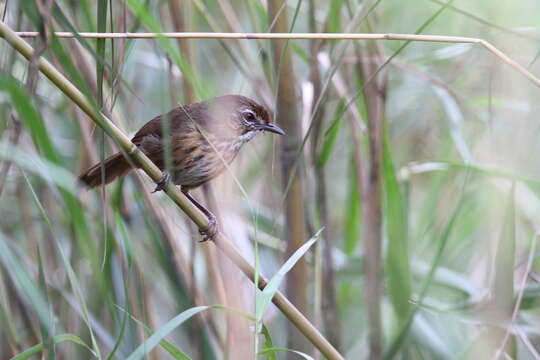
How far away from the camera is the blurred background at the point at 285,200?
201cm

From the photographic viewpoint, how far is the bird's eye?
2.70m

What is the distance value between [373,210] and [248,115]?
1.83ft

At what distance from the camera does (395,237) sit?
252 cm

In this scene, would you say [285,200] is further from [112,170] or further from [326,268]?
[112,170]

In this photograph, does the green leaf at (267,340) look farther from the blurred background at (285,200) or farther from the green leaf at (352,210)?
the green leaf at (352,210)

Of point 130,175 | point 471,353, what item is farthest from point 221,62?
point 471,353

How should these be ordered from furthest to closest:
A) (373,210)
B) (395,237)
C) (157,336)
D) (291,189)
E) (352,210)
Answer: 1. (352,210)
2. (373,210)
3. (395,237)
4. (291,189)
5. (157,336)

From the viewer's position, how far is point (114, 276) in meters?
2.55

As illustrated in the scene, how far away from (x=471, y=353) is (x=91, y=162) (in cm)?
135

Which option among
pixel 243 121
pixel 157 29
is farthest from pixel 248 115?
pixel 157 29

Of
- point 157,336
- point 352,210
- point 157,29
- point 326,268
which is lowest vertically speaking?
point 326,268

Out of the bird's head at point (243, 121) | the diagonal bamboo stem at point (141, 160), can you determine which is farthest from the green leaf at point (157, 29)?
the diagonal bamboo stem at point (141, 160)

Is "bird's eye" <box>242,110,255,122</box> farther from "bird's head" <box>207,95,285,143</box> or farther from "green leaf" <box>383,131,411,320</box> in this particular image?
"green leaf" <box>383,131,411,320</box>

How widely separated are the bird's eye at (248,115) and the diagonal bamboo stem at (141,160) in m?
0.90
